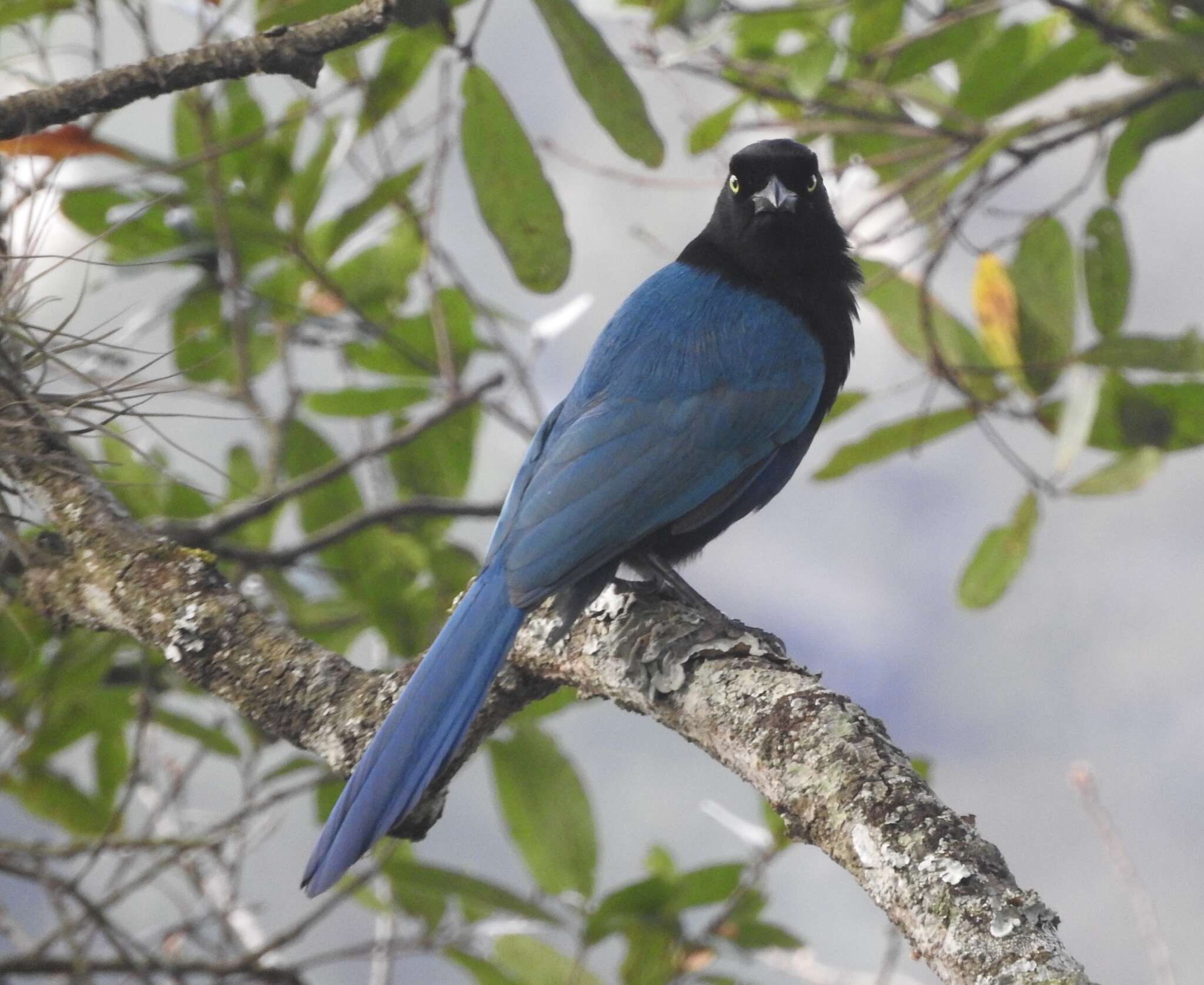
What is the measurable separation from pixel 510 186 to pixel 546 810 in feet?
5.66

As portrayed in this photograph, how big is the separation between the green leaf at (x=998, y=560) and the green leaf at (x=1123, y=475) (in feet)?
0.81

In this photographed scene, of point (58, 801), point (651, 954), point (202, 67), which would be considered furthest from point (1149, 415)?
point (58, 801)

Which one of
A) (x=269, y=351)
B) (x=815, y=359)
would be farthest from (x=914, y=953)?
(x=269, y=351)

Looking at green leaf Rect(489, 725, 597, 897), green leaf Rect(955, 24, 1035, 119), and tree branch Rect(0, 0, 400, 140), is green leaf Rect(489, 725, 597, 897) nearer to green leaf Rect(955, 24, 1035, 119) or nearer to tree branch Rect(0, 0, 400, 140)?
tree branch Rect(0, 0, 400, 140)

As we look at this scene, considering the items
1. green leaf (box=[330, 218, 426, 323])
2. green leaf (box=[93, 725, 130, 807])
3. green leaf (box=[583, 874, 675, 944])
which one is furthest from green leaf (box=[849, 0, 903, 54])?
green leaf (box=[93, 725, 130, 807])

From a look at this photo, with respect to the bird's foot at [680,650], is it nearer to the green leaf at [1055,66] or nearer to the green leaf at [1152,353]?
the green leaf at [1152,353]

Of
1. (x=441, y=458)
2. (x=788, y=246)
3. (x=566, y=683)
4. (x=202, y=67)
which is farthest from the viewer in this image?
(x=441, y=458)

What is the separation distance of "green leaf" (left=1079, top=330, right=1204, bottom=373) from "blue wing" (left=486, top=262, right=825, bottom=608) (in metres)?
0.95

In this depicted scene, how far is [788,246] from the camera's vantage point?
12.3ft

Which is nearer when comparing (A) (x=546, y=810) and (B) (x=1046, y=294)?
(A) (x=546, y=810)

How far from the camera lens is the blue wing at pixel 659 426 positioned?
2.97 m

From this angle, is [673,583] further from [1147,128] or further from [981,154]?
[1147,128]

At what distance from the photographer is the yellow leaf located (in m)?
4.21

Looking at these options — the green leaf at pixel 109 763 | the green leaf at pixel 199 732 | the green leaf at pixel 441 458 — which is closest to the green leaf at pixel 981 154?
the green leaf at pixel 441 458
